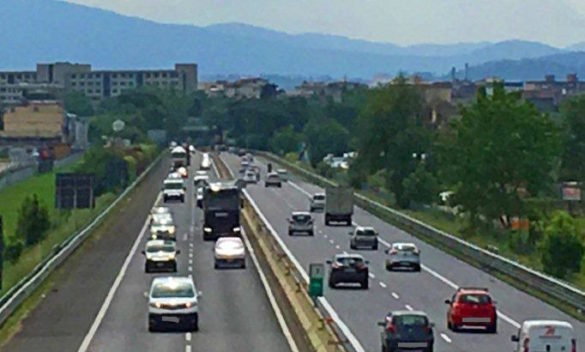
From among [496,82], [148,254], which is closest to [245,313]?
[148,254]

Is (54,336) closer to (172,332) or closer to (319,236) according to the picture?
(172,332)

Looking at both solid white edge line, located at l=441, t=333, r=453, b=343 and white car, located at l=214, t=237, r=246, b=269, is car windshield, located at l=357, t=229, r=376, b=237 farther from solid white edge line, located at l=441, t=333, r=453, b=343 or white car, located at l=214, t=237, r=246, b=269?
solid white edge line, located at l=441, t=333, r=453, b=343

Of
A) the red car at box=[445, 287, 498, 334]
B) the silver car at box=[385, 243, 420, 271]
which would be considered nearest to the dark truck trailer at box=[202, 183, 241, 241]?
the silver car at box=[385, 243, 420, 271]

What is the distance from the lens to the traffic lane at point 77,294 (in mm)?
44531

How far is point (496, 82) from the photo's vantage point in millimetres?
100812

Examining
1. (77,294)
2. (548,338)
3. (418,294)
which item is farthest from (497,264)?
(548,338)

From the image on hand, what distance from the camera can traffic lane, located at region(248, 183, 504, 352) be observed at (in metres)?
43.2

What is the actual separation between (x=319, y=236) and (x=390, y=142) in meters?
36.7

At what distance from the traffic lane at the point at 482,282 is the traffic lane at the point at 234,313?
22.2ft

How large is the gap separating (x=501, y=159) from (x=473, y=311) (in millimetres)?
46912

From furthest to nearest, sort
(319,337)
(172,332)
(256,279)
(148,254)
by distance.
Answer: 1. (148,254)
2. (256,279)
3. (172,332)
4. (319,337)

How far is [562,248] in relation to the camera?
62250 mm

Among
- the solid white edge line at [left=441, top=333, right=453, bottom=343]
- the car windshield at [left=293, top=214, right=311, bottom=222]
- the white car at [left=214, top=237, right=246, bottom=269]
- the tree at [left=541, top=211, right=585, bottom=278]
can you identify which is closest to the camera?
the solid white edge line at [left=441, top=333, right=453, bottom=343]

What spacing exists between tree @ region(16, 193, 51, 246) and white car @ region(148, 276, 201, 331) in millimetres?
44473
